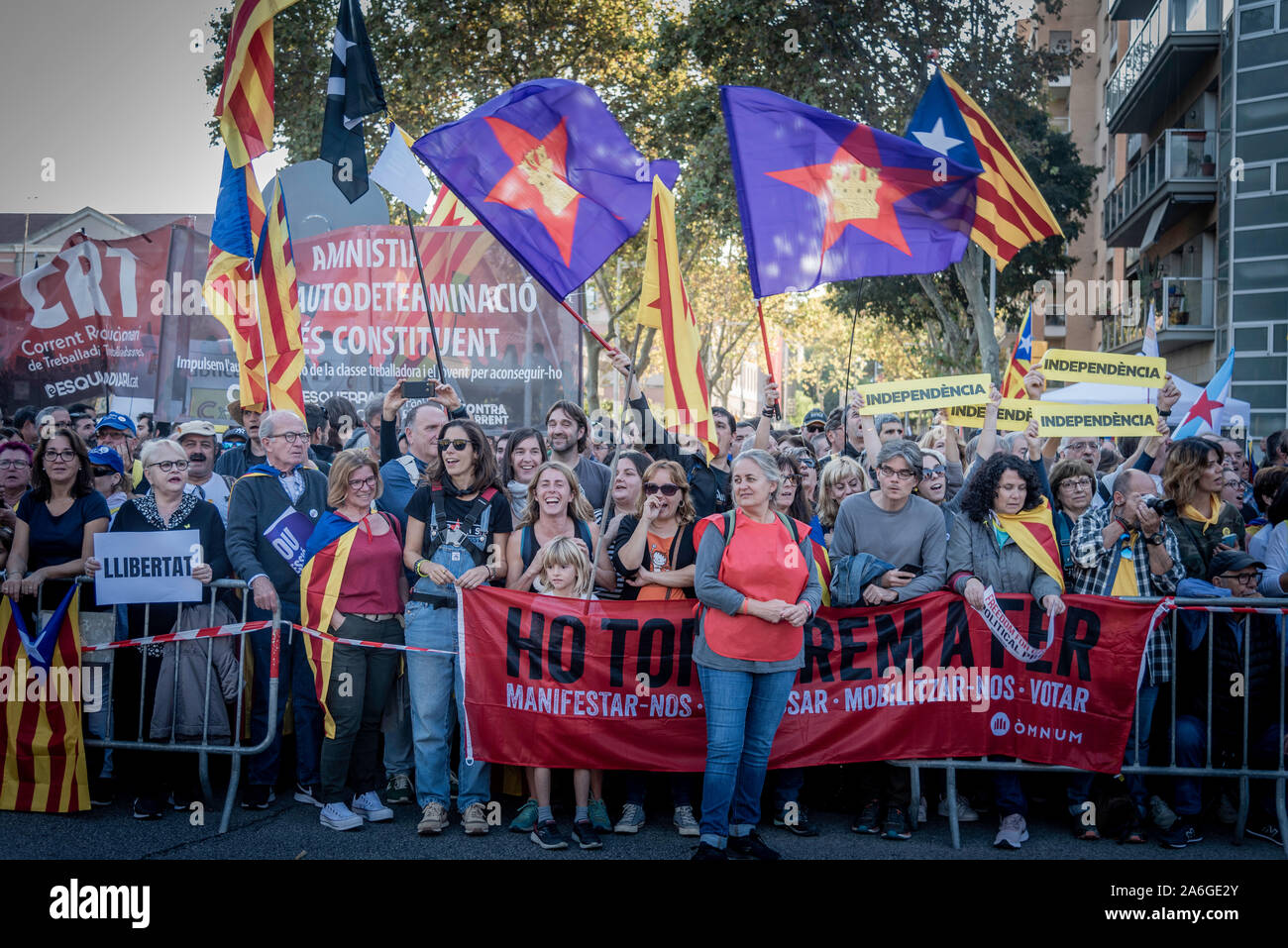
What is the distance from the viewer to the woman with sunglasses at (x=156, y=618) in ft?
19.3

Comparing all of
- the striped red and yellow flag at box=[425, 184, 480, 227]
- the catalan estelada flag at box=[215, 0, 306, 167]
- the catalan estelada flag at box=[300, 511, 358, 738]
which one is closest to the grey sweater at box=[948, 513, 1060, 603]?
the catalan estelada flag at box=[300, 511, 358, 738]

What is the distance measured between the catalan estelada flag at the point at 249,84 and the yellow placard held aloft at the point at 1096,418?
5.40m

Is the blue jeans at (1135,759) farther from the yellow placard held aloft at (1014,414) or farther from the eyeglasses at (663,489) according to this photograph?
the eyeglasses at (663,489)

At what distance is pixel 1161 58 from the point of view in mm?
24703

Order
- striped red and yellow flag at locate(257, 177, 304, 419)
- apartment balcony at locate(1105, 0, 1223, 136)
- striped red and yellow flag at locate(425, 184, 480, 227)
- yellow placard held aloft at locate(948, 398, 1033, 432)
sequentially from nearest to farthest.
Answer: striped red and yellow flag at locate(257, 177, 304, 419) → yellow placard held aloft at locate(948, 398, 1033, 432) → striped red and yellow flag at locate(425, 184, 480, 227) → apartment balcony at locate(1105, 0, 1223, 136)

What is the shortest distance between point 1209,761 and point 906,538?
Result: 1874 millimetres

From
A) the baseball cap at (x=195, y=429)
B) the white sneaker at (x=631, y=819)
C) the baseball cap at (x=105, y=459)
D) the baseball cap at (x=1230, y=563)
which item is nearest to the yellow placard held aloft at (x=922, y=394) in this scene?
the baseball cap at (x=1230, y=563)

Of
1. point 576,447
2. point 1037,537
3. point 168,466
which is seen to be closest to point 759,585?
point 1037,537

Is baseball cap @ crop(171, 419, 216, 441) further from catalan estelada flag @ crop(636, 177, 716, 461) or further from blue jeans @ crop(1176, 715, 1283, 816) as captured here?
blue jeans @ crop(1176, 715, 1283, 816)

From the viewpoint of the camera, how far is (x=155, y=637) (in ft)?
19.2

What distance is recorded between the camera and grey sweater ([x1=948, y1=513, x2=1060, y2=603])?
5.84m

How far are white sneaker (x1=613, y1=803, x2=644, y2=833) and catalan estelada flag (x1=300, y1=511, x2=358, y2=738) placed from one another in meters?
1.58

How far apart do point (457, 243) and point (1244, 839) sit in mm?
8759

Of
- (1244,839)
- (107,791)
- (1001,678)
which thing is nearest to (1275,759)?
(1244,839)
